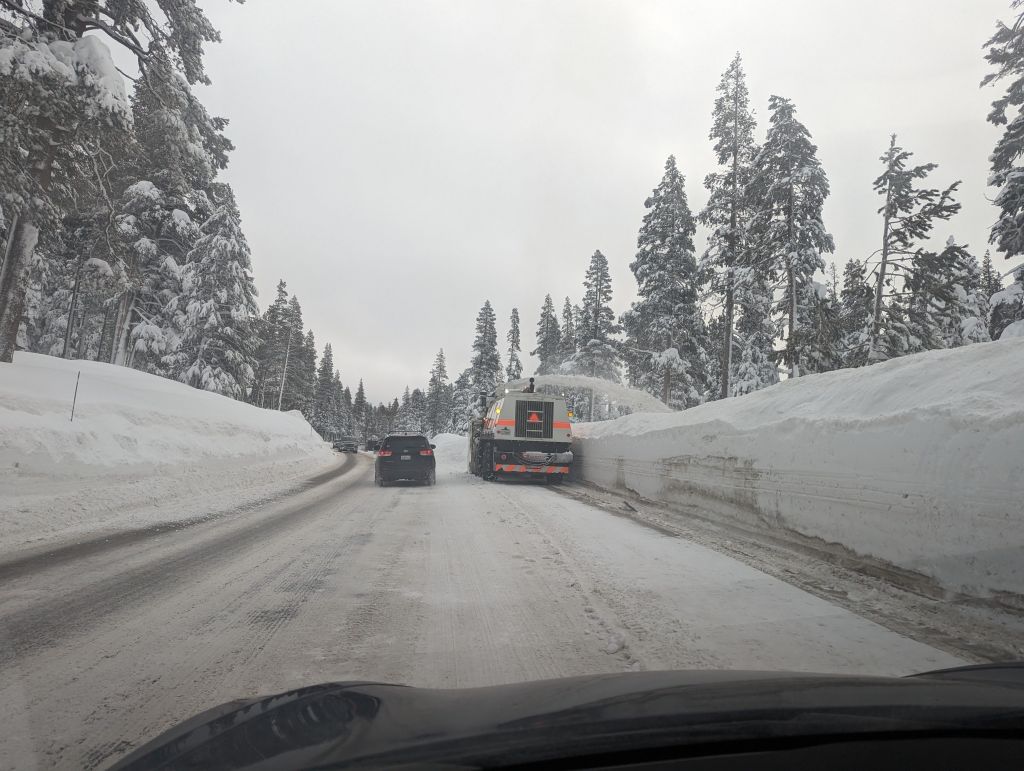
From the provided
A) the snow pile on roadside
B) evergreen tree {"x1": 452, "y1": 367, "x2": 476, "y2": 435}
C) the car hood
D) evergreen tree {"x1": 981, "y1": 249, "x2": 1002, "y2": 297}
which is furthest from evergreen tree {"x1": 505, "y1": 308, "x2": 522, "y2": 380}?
the car hood

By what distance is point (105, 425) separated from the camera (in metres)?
9.69

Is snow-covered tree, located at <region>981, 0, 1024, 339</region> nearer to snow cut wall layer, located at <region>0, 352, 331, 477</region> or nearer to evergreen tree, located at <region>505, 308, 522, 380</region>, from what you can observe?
snow cut wall layer, located at <region>0, 352, 331, 477</region>

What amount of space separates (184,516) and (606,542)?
635 centimetres

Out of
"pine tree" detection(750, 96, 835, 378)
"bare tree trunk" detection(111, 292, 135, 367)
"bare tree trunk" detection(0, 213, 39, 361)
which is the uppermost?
"pine tree" detection(750, 96, 835, 378)

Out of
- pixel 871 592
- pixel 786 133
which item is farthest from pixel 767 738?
pixel 786 133

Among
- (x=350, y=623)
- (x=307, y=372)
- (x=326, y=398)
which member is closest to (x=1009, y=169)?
(x=350, y=623)

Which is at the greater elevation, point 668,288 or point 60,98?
point 668,288

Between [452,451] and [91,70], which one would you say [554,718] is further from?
[452,451]

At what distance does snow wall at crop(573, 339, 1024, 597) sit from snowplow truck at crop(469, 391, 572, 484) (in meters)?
7.21

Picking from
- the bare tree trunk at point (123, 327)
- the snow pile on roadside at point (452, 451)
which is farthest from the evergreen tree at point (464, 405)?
the bare tree trunk at point (123, 327)

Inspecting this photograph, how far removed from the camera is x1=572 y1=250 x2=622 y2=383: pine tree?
4038cm

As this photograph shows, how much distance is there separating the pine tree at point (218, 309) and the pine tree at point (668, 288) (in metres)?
22.7

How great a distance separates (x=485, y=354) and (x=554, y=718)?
162ft

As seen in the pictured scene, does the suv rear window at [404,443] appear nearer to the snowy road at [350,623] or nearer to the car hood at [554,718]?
the snowy road at [350,623]
